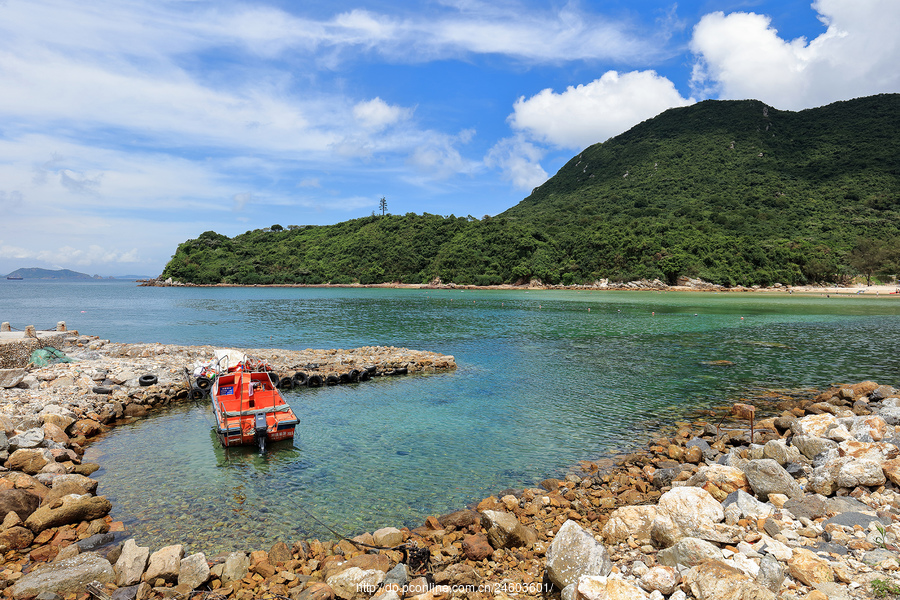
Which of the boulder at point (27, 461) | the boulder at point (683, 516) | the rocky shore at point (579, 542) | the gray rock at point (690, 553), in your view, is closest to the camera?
the rocky shore at point (579, 542)

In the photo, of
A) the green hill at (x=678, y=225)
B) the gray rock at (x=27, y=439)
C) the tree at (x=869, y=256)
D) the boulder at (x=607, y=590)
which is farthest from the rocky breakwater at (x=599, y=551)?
the tree at (x=869, y=256)

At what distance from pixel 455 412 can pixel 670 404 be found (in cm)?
886

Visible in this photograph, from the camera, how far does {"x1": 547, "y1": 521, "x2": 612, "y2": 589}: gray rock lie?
6250 millimetres

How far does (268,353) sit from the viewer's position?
1054 inches

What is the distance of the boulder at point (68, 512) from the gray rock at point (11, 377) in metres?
11.7

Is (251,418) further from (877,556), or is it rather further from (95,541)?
(877,556)

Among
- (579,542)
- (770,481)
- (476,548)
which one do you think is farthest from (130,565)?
(770,481)

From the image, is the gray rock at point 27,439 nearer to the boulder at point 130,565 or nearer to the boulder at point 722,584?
the boulder at point 130,565

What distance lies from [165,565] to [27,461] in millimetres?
6620

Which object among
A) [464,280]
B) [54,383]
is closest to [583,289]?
[464,280]

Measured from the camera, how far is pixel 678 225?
123250mm

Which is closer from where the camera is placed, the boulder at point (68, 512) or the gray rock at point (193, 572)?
the gray rock at point (193, 572)

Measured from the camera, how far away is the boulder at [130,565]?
6980 mm

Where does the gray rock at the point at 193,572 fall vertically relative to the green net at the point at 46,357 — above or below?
below
